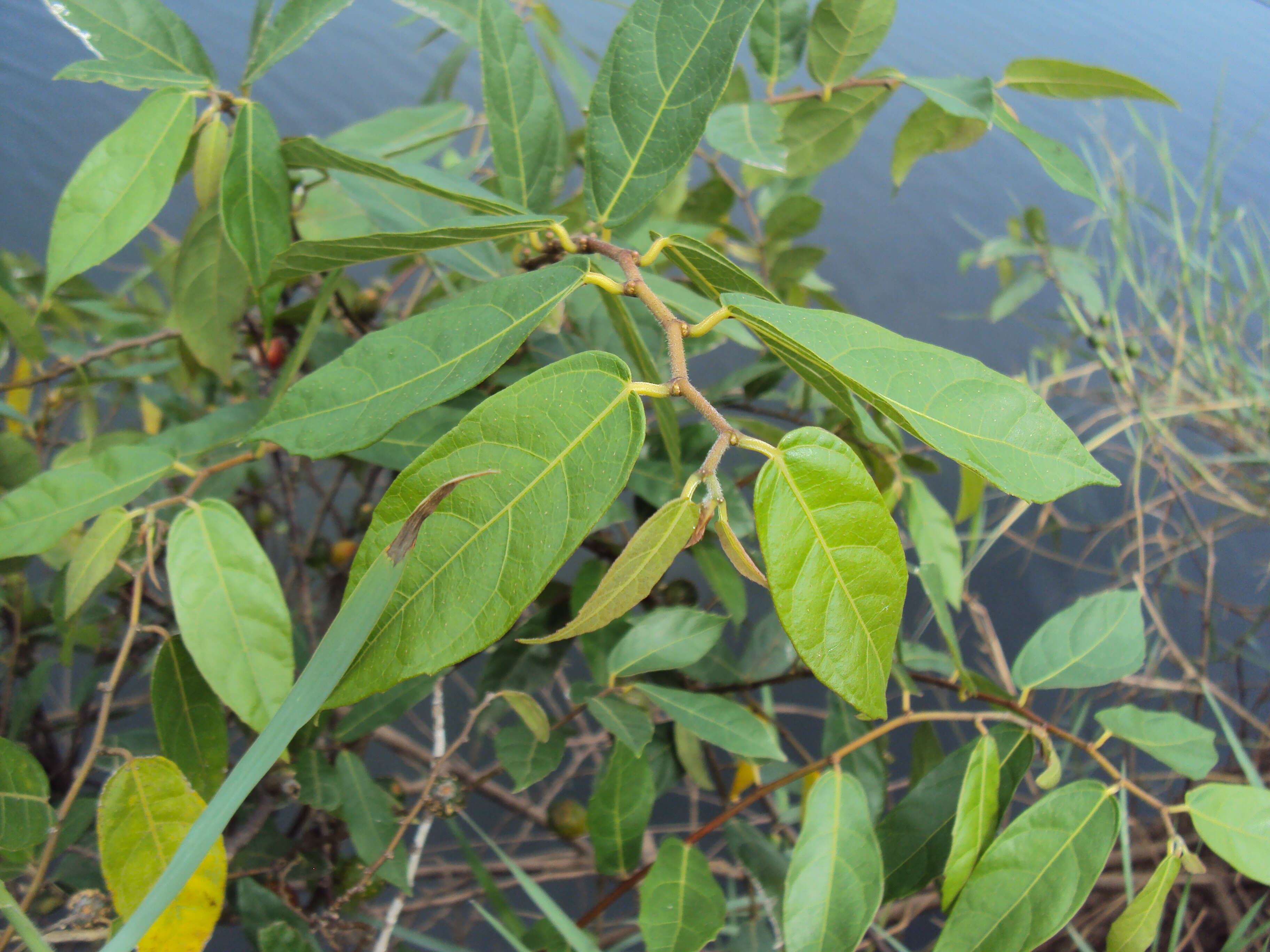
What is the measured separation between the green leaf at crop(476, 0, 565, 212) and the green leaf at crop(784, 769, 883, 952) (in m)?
0.45

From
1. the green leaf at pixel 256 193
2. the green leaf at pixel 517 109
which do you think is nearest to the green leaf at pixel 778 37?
the green leaf at pixel 517 109

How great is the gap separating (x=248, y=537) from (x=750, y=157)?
1.42ft

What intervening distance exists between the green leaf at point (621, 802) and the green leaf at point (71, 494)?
386 mm

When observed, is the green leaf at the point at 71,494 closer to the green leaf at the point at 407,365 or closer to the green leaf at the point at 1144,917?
the green leaf at the point at 407,365

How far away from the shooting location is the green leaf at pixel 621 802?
553 mm

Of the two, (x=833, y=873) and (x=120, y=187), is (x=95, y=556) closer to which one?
(x=120, y=187)

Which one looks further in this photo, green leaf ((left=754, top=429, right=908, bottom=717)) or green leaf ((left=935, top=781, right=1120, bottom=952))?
green leaf ((left=935, top=781, right=1120, bottom=952))

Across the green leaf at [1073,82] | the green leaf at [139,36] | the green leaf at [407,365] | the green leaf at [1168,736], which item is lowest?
the green leaf at [1168,736]

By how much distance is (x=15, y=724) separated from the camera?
71cm

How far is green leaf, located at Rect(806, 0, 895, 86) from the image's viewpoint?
0.59 meters

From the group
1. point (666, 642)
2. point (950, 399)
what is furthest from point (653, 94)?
point (666, 642)

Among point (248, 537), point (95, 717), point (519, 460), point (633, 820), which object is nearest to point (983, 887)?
point (633, 820)

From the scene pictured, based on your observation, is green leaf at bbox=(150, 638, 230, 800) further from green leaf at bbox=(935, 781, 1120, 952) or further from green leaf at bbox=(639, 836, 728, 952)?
green leaf at bbox=(935, 781, 1120, 952)

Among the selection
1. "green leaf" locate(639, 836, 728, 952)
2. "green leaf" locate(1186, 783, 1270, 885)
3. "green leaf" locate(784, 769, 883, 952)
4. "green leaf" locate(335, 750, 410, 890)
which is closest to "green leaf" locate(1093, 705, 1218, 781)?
"green leaf" locate(1186, 783, 1270, 885)
